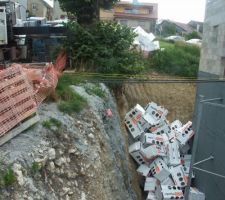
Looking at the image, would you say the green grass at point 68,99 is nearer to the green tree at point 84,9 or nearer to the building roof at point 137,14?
the green tree at point 84,9

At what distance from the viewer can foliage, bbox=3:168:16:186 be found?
6.10 metres

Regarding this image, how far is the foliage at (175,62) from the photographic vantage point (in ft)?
67.2

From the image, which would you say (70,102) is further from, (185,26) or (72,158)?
(185,26)

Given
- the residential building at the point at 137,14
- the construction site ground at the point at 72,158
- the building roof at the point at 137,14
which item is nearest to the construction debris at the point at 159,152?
the construction site ground at the point at 72,158

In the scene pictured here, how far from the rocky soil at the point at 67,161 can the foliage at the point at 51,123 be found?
73 millimetres

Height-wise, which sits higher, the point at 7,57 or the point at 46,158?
the point at 7,57

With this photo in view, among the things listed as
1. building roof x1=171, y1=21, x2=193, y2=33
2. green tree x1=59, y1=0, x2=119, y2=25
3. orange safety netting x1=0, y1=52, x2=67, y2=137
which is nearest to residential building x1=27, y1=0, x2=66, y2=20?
building roof x1=171, y1=21, x2=193, y2=33

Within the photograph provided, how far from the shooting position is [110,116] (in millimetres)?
11938

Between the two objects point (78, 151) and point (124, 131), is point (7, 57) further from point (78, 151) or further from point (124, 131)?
point (78, 151)

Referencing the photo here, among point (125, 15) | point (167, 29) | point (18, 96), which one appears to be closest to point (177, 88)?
point (18, 96)

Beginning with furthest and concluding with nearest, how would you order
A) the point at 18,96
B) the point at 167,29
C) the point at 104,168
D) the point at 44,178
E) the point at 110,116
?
the point at 167,29 → the point at 110,116 → the point at 104,168 → the point at 18,96 → the point at 44,178

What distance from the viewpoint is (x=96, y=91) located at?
1212 cm

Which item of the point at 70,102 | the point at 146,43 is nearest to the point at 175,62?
the point at 146,43

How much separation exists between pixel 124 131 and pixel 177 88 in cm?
609
